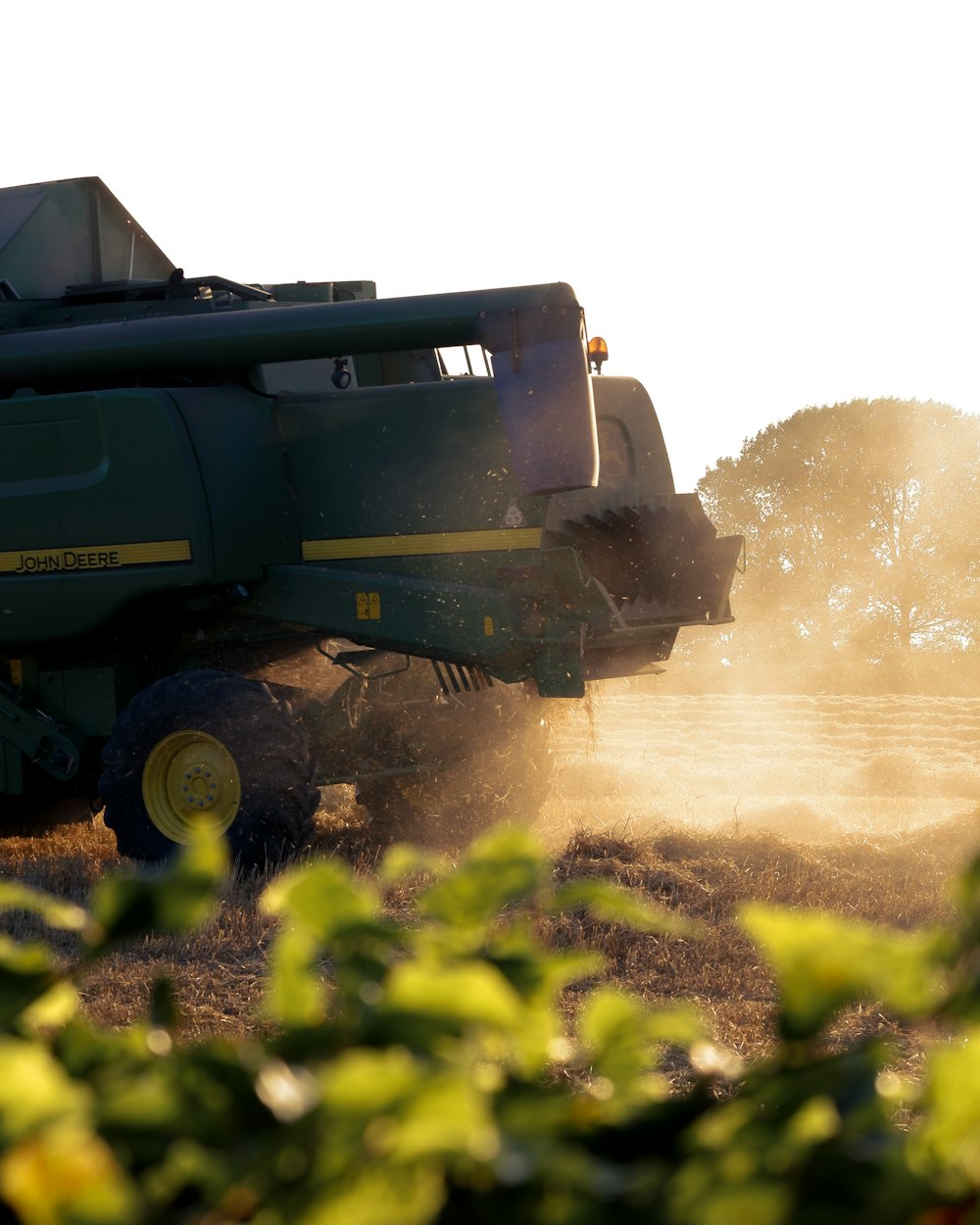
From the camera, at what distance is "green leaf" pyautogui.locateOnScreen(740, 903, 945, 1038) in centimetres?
77

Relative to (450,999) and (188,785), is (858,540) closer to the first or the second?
(188,785)

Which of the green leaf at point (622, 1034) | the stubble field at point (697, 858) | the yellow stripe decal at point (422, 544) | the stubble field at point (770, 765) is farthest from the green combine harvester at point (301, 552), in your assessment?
the green leaf at point (622, 1034)

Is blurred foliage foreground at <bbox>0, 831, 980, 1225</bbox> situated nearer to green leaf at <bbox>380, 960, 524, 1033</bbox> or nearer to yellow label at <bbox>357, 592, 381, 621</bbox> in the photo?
green leaf at <bbox>380, 960, 524, 1033</bbox>

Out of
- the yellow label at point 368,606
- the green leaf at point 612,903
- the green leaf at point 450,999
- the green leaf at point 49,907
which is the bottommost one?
the yellow label at point 368,606

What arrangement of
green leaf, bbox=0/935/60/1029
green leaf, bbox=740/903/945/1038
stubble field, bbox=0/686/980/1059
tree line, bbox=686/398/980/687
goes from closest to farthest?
green leaf, bbox=740/903/945/1038 < green leaf, bbox=0/935/60/1029 < stubble field, bbox=0/686/980/1059 < tree line, bbox=686/398/980/687

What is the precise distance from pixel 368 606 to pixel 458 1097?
24.7 feet

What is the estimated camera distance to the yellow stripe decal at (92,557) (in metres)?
8.22

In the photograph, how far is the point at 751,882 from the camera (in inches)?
283

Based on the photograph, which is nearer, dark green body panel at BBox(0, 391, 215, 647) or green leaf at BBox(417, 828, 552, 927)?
green leaf at BBox(417, 828, 552, 927)

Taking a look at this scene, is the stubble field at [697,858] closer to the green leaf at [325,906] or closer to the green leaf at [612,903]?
the green leaf at [612,903]

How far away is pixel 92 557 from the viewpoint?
8.36 metres

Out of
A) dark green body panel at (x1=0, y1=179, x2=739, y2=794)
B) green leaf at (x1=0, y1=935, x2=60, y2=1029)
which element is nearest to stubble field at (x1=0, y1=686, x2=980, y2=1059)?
dark green body panel at (x1=0, y1=179, x2=739, y2=794)

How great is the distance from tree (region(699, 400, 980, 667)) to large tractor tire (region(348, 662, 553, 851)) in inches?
705

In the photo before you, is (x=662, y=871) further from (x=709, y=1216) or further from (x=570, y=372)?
(x=709, y=1216)
